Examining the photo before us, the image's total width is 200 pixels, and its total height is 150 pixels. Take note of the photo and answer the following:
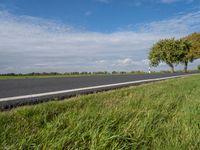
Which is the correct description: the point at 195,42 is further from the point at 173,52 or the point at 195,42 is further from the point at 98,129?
the point at 98,129

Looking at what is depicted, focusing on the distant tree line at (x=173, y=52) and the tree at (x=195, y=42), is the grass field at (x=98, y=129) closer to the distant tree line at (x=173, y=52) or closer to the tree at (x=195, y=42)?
the distant tree line at (x=173, y=52)

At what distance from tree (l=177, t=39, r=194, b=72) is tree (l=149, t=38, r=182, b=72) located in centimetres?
57

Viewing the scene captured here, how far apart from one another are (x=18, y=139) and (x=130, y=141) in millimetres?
1495

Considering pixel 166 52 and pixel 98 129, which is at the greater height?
pixel 166 52

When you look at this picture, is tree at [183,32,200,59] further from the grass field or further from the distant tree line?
the grass field

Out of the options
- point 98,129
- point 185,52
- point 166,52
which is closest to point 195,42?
point 185,52

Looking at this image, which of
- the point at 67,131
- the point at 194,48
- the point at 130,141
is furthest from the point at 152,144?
the point at 194,48

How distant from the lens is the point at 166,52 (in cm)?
5294

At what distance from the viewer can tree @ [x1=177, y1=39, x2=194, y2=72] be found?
5252 centimetres

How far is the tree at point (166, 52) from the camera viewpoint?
2060 inches

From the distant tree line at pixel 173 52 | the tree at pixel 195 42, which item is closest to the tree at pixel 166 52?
the distant tree line at pixel 173 52

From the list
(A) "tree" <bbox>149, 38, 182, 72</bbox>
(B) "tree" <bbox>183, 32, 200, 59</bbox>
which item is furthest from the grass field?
(B) "tree" <bbox>183, 32, 200, 59</bbox>

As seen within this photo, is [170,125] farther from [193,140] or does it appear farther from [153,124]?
[193,140]

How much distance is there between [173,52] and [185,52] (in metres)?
3.01
